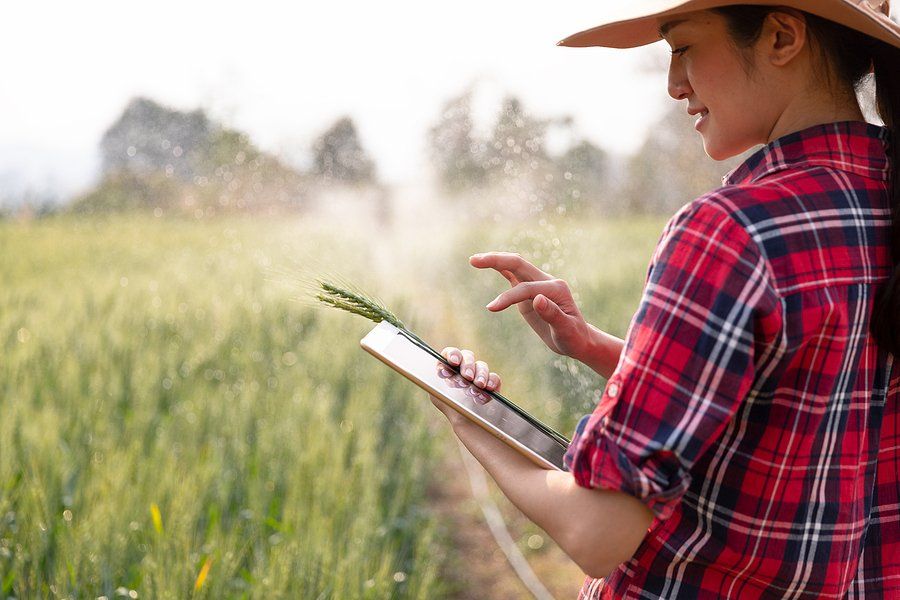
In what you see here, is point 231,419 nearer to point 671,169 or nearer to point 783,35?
point 671,169

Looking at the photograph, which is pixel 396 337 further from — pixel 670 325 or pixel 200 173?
pixel 200 173

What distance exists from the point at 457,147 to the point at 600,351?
5.49 meters

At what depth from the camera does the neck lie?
0.98 metres

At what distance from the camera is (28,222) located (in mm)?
7129

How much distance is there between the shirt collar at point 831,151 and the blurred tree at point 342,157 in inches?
321

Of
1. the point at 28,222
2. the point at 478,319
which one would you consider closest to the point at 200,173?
the point at 28,222

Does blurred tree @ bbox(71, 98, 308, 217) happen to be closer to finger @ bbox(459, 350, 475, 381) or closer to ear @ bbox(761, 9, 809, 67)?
finger @ bbox(459, 350, 475, 381)

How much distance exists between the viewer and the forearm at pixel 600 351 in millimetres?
1308

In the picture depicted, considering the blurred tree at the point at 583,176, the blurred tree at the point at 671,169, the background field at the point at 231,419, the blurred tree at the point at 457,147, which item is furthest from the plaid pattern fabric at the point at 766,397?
the blurred tree at the point at 457,147

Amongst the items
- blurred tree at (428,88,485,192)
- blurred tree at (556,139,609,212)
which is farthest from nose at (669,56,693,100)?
blurred tree at (428,88,485,192)

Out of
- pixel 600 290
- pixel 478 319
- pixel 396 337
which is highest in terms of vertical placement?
pixel 396 337

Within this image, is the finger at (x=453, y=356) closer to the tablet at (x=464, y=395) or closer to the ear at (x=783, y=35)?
the tablet at (x=464, y=395)

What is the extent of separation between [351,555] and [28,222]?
19.5 ft

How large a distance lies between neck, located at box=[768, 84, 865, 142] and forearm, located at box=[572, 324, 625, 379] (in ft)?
1.35
